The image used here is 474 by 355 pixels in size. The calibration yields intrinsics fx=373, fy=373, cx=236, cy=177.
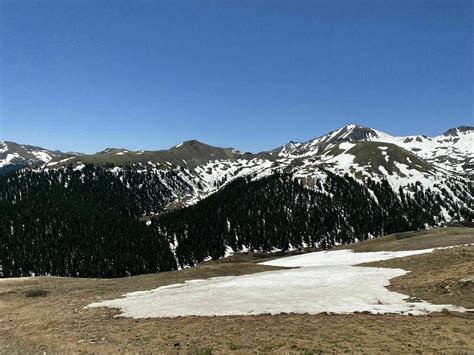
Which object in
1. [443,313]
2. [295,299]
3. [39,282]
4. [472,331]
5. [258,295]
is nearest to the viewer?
[472,331]

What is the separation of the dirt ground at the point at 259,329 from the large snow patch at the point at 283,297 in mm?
1834

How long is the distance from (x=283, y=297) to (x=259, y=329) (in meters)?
10.9

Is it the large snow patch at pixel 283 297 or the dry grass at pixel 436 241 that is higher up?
the dry grass at pixel 436 241

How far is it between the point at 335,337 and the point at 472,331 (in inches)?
308

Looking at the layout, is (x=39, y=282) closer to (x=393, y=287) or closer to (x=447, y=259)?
(x=393, y=287)

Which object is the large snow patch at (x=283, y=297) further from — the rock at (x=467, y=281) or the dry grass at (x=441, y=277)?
the rock at (x=467, y=281)

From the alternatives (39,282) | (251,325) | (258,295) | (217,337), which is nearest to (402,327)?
(251,325)

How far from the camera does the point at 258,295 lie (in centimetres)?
3753

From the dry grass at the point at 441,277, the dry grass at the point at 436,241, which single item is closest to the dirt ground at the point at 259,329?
the dry grass at the point at 441,277

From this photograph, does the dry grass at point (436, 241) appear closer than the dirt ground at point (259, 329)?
No

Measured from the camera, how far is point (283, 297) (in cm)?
3588

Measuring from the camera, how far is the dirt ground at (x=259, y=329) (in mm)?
21250

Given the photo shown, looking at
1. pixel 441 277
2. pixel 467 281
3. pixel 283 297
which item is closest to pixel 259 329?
pixel 283 297

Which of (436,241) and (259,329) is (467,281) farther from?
(436,241)
